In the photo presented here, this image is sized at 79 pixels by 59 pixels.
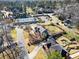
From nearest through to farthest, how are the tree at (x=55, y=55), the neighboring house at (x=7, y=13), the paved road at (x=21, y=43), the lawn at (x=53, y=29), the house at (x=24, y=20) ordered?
the tree at (x=55, y=55) < the paved road at (x=21, y=43) < the lawn at (x=53, y=29) < the house at (x=24, y=20) < the neighboring house at (x=7, y=13)

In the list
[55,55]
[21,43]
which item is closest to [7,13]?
[21,43]

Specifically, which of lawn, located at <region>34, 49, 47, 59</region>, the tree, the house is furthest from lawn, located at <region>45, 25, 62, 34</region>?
the tree

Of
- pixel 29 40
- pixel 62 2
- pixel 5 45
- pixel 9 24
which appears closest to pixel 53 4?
pixel 62 2

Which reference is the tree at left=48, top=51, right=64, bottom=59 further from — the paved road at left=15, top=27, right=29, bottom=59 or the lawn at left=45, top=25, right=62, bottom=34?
the lawn at left=45, top=25, right=62, bottom=34

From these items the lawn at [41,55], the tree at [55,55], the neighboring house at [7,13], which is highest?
the tree at [55,55]

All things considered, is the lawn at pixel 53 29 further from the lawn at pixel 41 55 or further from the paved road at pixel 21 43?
the lawn at pixel 41 55

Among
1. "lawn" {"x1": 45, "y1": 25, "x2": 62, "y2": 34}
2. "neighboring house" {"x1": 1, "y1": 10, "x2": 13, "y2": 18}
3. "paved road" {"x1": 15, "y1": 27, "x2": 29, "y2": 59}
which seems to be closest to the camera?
"paved road" {"x1": 15, "y1": 27, "x2": 29, "y2": 59}

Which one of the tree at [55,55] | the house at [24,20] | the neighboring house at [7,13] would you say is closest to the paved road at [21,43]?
the house at [24,20]

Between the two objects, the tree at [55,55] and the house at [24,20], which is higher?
the tree at [55,55]

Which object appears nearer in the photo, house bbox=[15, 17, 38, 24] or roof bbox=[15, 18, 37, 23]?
house bbox=[15, 17, 38, 24]

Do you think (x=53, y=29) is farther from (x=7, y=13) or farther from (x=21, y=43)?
(x=7, y=13)

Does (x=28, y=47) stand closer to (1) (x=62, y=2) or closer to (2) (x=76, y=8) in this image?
(2) (x=76, y=8)
